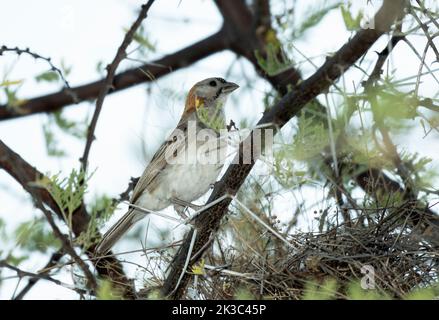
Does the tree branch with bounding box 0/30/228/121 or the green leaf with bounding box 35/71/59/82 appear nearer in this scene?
the green leaf with bounding box 35/71/59/82

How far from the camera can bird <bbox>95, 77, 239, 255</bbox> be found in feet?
20.2

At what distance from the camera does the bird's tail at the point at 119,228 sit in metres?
6.26

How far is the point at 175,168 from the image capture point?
6.40m

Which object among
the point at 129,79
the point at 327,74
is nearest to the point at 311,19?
the point at 327,74

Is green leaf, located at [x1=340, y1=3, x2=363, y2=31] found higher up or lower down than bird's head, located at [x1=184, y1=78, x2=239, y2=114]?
lower down

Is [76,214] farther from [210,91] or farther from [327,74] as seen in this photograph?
[327,74]

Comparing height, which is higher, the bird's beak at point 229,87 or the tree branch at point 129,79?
the tree branch at point 129,79

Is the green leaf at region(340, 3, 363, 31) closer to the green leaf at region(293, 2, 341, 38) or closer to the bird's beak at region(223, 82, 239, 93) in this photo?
the green leaf at region(293, 2, 341, 38)

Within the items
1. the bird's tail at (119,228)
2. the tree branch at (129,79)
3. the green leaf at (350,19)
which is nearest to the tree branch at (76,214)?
the bird's tail at (119,228)

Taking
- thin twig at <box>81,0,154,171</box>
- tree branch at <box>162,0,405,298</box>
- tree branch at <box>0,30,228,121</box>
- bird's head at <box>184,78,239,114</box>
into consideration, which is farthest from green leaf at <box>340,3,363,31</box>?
tree branch at <box>0,30,228,121</box>

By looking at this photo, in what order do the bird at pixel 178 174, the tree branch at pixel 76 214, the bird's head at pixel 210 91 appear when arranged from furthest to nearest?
Answer: the bird's head at pixel 210 91 → the bird at pixel 178 174 → the tree branch at pixel 76 214

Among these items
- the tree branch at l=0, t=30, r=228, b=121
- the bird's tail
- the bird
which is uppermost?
the tree branch at l=0, t=30, r=228, b=121

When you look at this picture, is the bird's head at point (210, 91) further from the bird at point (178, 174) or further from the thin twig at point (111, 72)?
the thin twig at point (111, 72)

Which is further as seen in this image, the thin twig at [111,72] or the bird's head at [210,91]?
the bird's head at [210,91]
